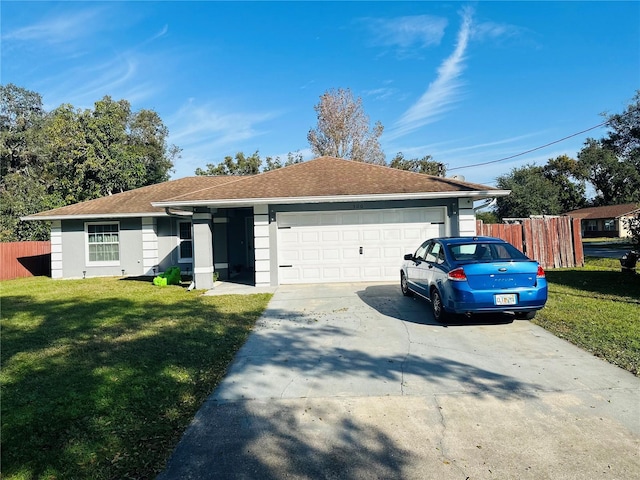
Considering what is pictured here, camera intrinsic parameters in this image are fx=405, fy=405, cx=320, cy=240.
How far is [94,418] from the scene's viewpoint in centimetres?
396

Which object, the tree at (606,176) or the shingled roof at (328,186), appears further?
the tree at (606,176)

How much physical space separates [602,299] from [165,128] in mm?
39542

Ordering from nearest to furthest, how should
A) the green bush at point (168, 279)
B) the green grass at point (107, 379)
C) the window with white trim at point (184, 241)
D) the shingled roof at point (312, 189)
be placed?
the green grass at point (107, 379) → the shingled roof at point (312, 189) → the green bush at point (168, 279) → the window with white trim at point (184, 241)

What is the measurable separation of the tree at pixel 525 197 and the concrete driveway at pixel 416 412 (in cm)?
3565

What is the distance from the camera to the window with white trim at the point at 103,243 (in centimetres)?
1711

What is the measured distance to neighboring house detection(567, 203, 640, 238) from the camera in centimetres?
4791

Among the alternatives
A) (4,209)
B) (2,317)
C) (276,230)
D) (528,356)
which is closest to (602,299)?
(528,356)

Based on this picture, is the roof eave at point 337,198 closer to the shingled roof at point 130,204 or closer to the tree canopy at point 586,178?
the shingled roof at point 130,204

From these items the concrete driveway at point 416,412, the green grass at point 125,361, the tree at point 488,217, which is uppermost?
the tree at point 488,217

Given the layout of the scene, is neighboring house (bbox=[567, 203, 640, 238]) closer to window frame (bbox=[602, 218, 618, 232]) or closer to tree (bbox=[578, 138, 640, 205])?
window frame (bbox=[602, 218, 618, 232])

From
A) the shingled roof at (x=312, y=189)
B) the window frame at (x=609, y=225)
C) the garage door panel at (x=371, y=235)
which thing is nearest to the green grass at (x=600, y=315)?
the shingled roof at (x=312, y=189)

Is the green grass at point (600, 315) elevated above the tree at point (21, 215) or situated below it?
below

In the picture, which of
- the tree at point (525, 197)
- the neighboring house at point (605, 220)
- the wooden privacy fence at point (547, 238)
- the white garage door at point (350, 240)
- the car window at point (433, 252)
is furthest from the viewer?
the neighboring house at point (605, 220)

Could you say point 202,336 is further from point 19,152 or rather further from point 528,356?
point 19,152
